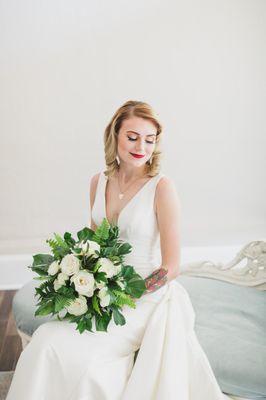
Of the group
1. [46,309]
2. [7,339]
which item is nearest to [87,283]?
[46,309]

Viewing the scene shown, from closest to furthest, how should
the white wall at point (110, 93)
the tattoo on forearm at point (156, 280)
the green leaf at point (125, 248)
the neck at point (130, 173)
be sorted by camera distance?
1. the green leaf at point (125, 248)
2. the tattoo on forearm at point (156, 280)
3. the neck at point (130, 173)
4. the white wall at point (110, 93)

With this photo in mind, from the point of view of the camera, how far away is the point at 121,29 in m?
4.81

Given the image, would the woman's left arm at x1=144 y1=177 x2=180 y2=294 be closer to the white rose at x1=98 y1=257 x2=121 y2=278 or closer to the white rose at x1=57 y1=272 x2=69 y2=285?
the white rose at x1=98 y1=257 x2=121 y2=278

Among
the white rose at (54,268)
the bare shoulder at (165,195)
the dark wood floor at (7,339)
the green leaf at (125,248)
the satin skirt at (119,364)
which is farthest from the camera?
the dark wood floor at (7,339)

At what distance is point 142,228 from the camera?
2.51 meters

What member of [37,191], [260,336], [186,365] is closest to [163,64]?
[37,191]

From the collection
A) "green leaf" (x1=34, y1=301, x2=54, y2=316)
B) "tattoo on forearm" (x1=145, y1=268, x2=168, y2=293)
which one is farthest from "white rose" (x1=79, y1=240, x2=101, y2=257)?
"tattoo on forearm" (x1=145, y1=268, x2=168, y2=293)

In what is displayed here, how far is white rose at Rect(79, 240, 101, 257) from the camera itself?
206cm

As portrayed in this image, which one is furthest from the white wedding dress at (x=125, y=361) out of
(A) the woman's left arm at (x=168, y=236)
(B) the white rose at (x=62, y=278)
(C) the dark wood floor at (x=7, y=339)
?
(C) the dark wood floor at (x=7, y=339)

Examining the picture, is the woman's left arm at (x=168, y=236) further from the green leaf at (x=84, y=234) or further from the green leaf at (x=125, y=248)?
the green leaf at (x=84, y=234)

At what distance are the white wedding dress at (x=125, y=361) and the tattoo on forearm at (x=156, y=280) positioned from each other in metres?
0.05

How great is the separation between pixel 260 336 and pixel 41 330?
1.13m

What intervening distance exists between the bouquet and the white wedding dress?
82 mm

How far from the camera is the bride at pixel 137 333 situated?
1.97m
